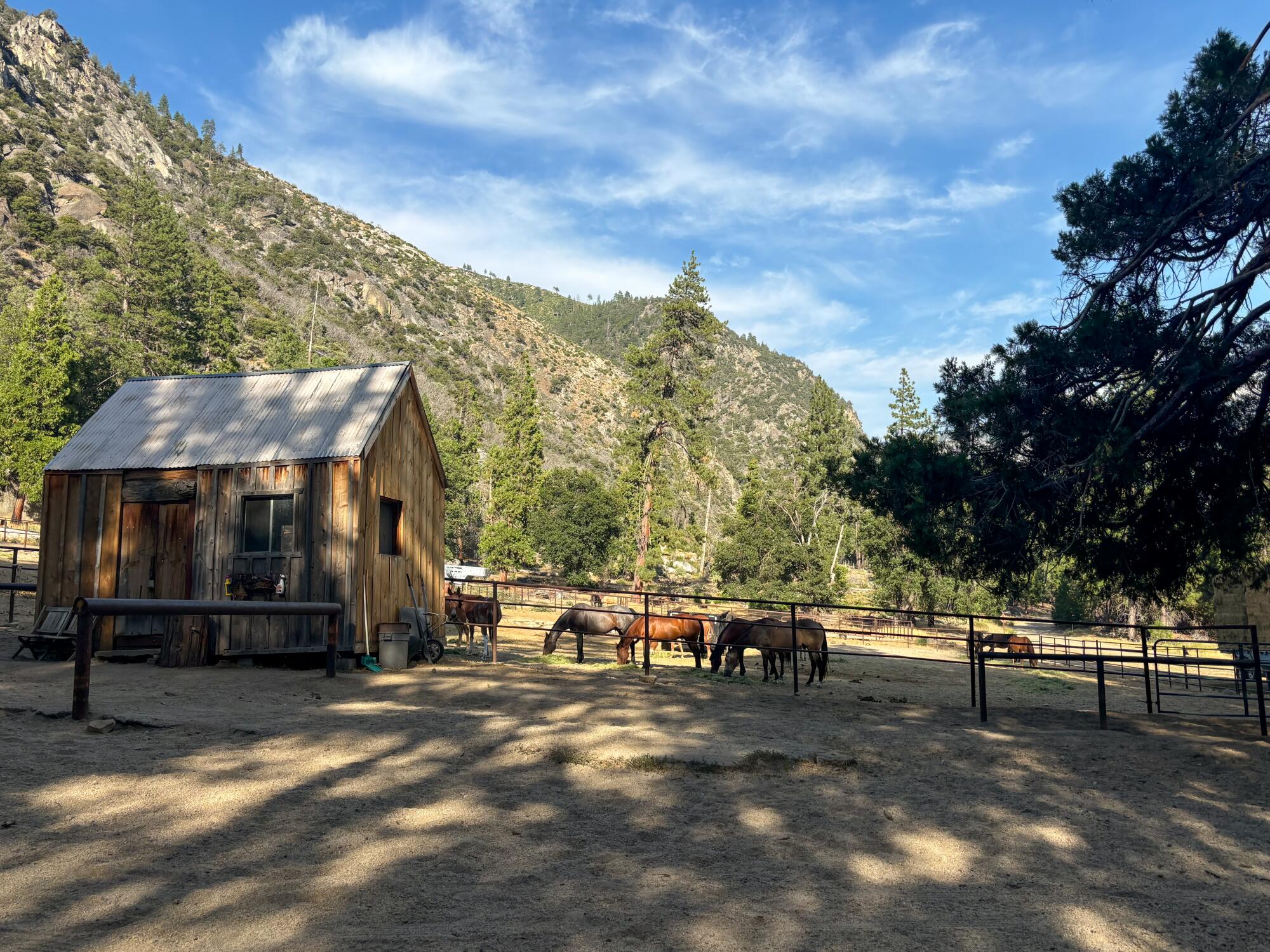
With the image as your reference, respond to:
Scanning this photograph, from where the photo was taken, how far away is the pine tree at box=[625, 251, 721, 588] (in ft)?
171

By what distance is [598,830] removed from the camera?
229 inches

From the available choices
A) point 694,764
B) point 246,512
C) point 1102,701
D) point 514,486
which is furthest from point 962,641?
point 694,764

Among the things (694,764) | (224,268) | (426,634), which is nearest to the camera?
(694,764)

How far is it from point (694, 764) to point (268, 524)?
1030 centimetres

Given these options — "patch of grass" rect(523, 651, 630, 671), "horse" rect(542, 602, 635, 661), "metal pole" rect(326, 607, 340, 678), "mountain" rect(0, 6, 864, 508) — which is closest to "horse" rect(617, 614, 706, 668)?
"horse" rect(542, 602, 635, 661)

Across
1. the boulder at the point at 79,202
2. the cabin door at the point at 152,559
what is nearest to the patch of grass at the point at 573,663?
the cabin door at the point at 152,559

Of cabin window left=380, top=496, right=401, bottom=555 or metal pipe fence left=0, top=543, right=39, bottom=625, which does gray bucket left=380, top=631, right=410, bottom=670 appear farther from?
metal pipe fence left=0, top=543, right=39, bottom=625

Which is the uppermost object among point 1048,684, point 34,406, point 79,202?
point 79,202

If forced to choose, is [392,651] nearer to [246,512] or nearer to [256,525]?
[256,525]

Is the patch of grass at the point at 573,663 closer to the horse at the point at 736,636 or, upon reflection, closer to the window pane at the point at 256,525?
the horse at the point at 736,636

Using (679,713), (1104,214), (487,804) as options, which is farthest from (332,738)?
(1104,214)

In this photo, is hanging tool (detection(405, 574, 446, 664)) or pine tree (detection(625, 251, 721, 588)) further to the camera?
pine tree (detection(625, 251, 721, 588))

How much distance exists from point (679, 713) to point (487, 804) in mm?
4956

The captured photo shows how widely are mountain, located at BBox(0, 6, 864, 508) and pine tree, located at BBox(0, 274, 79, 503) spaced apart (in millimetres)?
9022
